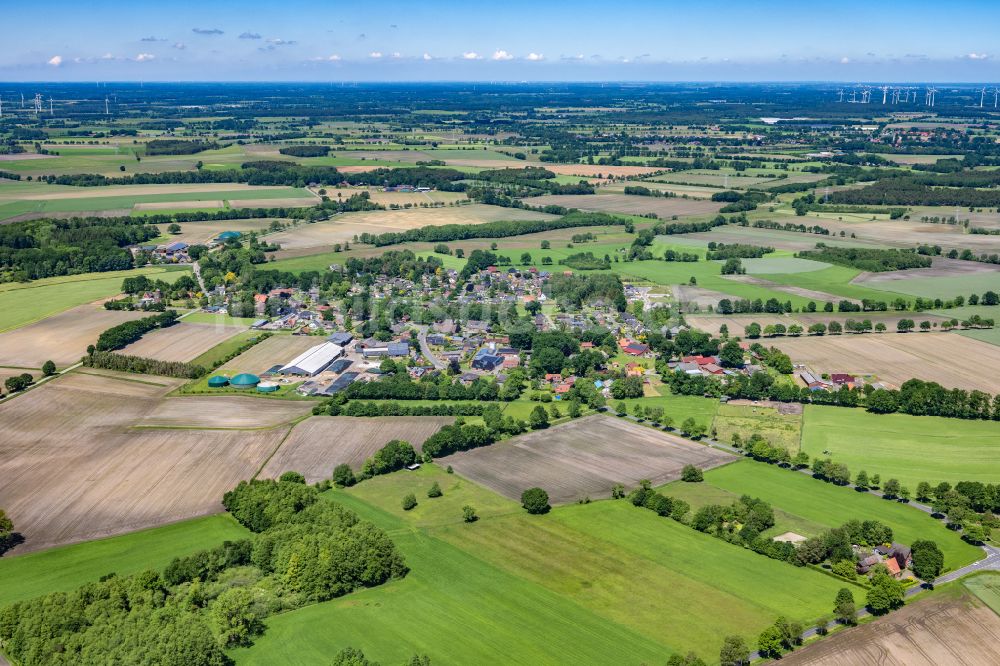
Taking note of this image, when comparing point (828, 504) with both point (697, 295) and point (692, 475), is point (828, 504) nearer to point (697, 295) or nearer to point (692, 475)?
point (692, 475)

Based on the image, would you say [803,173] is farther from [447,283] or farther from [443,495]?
[443,495]

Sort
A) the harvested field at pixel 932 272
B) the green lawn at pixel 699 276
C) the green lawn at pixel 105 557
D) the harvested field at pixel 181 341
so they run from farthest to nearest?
the harvested field at pixel 932 272, the green lawn at pixel 699 276, the harvested field at pixel 181 341, the green lawn at pixel 105 557

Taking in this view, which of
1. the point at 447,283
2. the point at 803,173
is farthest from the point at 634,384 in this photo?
the point at 803,173

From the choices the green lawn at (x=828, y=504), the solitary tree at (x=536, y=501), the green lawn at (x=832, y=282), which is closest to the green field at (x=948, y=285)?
the green lawn at (x=832, y=282)

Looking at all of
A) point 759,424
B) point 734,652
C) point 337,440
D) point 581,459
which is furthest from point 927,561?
point 337,440

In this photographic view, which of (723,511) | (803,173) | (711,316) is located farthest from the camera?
(803,173)

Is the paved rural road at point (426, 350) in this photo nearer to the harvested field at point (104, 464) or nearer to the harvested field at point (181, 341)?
the harvested field at point (181, 341)
